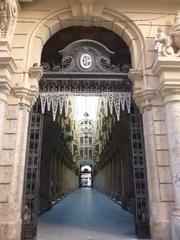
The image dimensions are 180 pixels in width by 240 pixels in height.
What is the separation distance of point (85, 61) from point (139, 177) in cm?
436

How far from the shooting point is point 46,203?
13.0 metres

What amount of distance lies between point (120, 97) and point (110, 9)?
3233 millimetres

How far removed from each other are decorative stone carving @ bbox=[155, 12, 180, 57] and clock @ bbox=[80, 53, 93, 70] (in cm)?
234

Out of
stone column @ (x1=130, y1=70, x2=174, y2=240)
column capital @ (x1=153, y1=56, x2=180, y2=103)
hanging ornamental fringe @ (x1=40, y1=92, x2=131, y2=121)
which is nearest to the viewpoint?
stone column @ (x1=130, y1=70, x2=174, y2=240)

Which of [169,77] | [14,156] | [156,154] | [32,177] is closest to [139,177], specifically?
[156,154]

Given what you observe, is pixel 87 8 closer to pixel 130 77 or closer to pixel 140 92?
pixel 130 77

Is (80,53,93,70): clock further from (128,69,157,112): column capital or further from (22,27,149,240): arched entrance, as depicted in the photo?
(128,69,157,112): column capital

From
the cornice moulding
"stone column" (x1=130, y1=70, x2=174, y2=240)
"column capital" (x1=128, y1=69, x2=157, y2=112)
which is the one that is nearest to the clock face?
"column capital" (x1=128, y1=69, x2=157, y2=112)

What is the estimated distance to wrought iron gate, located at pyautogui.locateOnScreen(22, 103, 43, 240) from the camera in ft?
21.5

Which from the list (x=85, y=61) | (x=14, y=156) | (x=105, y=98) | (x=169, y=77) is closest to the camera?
(x=14, y=156)

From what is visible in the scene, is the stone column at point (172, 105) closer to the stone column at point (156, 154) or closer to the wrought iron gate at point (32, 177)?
the stone column at point (156, 154)

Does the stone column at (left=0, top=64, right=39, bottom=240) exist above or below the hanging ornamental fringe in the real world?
below

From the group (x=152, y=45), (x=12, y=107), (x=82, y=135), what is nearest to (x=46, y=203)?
(x=12, y=107)

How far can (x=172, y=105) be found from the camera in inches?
263
